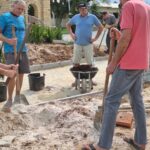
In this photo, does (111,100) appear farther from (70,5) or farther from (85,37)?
(70,5)

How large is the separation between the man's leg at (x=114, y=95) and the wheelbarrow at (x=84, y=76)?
3758 millimetres

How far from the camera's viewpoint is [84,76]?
820cm

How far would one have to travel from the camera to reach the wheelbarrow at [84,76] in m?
8.17

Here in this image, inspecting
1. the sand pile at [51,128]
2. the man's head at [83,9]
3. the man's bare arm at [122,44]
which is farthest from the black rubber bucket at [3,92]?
the man's bare arm at [122,44]

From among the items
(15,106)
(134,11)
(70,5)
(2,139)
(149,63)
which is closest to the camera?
(134,11)

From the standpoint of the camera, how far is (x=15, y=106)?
6570 mm

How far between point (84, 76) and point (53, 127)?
8.84 feet

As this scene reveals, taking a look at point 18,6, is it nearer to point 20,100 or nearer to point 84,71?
point 20,100

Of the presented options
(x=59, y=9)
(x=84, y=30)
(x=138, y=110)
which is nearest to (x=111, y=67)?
(x=138, y=110)

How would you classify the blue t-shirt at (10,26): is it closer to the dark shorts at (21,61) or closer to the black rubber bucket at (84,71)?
the dark shorts at (21,61)

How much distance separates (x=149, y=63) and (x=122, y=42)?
2.29 ft

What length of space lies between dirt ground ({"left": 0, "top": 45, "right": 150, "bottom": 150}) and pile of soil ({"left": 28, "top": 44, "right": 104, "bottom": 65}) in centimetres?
483

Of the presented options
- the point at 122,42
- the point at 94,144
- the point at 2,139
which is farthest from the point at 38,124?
the point at 122,42

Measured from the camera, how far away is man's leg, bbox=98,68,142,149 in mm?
4273
